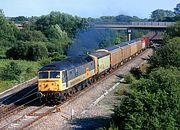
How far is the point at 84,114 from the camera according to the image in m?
24.9

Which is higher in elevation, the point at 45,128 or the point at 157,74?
the point at 157,74

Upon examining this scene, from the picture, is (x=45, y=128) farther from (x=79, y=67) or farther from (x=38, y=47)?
(x=38, y=47)

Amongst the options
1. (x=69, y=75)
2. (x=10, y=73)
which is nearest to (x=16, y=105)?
(x=69, y=75)

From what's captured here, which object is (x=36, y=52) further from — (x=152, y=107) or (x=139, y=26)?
(x=152, y=107)

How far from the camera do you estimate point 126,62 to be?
53219 millimetres

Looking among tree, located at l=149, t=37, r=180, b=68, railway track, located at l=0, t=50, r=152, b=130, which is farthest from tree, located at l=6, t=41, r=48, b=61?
railway track, located at l=0, t=50, r=152, b=130

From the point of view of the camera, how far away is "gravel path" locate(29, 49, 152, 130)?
22438 mm

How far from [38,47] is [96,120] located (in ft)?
134

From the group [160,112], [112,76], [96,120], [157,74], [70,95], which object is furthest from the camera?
[112,76]

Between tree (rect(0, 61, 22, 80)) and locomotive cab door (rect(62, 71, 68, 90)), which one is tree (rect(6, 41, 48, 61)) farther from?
locomotive cab door (rect(62, 71, 68, 90))

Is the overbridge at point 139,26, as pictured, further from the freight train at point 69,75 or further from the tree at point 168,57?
the tree at point 168,57

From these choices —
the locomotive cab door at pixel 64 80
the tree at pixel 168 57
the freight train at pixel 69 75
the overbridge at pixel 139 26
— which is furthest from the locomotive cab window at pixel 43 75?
the overbridge at pixel 139 26

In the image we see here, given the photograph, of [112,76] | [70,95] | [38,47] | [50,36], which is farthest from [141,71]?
[50,36]

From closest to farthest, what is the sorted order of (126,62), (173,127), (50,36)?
(173,127) → (126,62) → (50,36)
